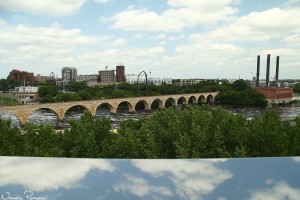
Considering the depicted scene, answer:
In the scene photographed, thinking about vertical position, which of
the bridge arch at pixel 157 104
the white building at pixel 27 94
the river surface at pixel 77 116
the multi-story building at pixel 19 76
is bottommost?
the river surface at pixel 77 116

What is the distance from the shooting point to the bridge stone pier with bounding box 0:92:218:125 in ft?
156

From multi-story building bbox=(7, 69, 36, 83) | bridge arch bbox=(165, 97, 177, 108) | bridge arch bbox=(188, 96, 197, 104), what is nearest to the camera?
bridge arch bbox=(165, 97, 177, 108)

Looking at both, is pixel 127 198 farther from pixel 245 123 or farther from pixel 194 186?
pixel 245 123

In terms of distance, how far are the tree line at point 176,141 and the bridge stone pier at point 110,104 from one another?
86.6 feet

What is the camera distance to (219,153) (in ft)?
53.4

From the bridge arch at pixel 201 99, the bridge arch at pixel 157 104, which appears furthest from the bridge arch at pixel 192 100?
the bridge arch at pixel 157 104

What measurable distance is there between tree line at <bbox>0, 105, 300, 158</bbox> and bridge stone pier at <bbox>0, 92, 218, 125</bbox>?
26.4m

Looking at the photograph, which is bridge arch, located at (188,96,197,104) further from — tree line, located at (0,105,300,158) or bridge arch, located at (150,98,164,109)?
tree line, located at (0,105,300,158)

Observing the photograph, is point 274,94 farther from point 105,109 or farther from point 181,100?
point 105,109

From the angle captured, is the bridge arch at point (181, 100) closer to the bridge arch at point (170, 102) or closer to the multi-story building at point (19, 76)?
the bridge arch at point (170, 102)

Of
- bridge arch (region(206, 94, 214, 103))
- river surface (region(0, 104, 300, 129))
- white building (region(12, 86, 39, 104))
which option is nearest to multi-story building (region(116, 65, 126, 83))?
white building (region(12, 86, 39, 104))

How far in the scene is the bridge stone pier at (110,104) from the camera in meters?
47.6

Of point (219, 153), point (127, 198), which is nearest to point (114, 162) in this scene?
point (127, 198)

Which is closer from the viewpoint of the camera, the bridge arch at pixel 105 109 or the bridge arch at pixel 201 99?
the bridge arch at pixel 105 109
